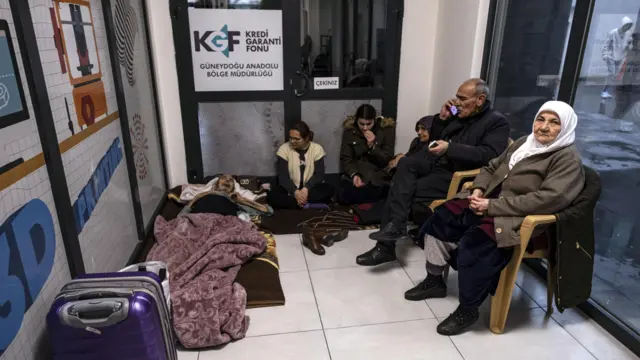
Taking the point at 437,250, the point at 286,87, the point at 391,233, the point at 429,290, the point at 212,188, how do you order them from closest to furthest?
1. the point at 437,250
2. the point at 429,290
3. the point at 391,233
4. the point at 212,188
5. the point at 286,87

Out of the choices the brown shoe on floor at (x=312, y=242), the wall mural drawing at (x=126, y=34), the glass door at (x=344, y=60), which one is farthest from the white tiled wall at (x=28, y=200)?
the glass door at (x=344, y=60)

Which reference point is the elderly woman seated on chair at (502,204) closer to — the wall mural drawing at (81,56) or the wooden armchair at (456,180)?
the wooden armchair at (456,180)

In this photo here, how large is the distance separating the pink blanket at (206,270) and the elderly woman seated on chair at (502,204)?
1073mm

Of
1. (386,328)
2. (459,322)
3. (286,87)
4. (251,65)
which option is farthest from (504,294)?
(251,65)

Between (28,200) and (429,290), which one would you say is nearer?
(28,200)

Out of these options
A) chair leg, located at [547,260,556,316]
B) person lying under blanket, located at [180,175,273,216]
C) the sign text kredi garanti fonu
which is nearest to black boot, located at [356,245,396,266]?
chair leg, located at [547,260,556,316]

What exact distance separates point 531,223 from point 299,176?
209 cm

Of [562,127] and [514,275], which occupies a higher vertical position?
[562,127]

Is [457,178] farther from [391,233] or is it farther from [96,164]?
[96,164]

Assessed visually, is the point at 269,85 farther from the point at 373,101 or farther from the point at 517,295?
the point at 517,295

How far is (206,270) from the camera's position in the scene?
239cm

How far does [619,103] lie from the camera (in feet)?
7.35

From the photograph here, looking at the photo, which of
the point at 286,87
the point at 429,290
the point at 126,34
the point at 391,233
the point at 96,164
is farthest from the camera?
the point at 286,87

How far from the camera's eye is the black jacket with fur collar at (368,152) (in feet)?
11.7
